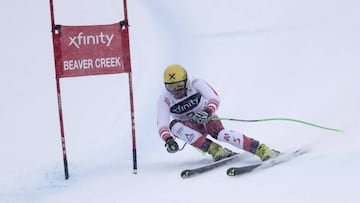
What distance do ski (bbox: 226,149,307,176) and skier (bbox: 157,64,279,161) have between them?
116 mm

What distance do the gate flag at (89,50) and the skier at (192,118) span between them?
20.0 inches

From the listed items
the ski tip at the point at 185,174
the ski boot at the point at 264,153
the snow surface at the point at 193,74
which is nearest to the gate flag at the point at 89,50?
the snow surface at the point at 193,74

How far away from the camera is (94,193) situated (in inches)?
192

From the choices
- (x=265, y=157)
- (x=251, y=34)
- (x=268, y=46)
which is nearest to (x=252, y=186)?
(x=265, y=157)

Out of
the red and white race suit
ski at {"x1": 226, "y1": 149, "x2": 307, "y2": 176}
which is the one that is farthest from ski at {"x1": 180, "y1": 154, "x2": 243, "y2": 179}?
ski at {"x1": 226, "y1": 149, "x2": 307, "y2": 176}

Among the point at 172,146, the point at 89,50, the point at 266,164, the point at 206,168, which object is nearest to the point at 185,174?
the point at 206,168

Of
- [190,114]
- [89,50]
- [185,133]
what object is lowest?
[185,133]

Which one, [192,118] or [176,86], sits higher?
[176,86]

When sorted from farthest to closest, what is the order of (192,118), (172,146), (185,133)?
(192,118) < (185,133) < (172,146)

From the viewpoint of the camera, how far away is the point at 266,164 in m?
4.79

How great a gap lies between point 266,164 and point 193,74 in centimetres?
546

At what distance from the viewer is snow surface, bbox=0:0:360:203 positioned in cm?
459

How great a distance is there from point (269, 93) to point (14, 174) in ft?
13.0

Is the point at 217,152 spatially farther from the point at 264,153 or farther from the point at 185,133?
the point at 264,153
